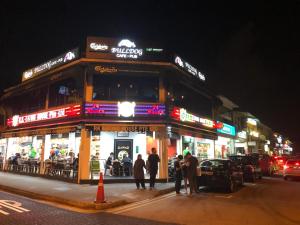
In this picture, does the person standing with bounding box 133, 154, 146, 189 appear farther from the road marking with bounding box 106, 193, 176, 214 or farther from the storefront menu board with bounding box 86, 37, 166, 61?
the storefront menu board with bounding box 86, 37, 166, 61

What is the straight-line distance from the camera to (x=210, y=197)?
521 inches

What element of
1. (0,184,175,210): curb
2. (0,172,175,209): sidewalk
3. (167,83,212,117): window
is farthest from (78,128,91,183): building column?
(167,83,212,117): window

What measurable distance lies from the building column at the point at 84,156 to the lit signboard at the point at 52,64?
4.60m

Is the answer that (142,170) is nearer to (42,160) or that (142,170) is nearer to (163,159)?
(163,159)

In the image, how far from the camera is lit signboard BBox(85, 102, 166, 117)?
1789cm

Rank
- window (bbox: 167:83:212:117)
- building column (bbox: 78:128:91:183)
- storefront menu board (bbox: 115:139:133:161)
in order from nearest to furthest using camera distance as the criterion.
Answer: building column (bbox: 78:128:91:183) < storefront menu board (bbox: 115:139:133:161) < window (bbox: 167:83:212:117)

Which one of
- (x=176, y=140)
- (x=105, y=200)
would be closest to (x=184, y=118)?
(x=176, y=140)

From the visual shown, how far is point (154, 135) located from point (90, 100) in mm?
4352

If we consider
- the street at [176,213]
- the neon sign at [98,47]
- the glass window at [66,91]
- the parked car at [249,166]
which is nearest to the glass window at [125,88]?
the glass window at [66,91]

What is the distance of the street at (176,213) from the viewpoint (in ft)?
28.1

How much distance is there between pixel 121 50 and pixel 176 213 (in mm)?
11193

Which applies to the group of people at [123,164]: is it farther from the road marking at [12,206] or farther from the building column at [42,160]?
the road marking at [12,206]

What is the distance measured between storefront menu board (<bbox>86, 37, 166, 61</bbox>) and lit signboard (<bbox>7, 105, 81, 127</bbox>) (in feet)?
11.0

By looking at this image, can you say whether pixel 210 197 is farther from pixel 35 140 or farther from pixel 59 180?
pixel 35 140
